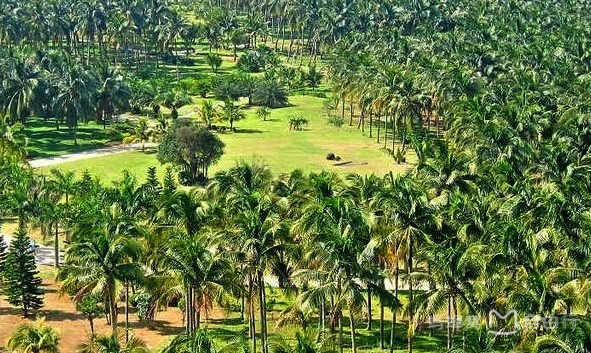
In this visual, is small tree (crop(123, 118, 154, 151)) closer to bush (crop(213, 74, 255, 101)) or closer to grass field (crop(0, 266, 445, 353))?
bush (crop(213, 74, 255, 101))

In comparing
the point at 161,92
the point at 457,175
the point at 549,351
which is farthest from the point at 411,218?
the point at 161,92

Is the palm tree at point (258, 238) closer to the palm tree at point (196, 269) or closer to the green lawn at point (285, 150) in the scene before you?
the palm tree at point (196, 269)

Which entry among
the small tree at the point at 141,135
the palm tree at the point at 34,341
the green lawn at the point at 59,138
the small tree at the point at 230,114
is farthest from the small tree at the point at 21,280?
the small tree at the point at 230,114

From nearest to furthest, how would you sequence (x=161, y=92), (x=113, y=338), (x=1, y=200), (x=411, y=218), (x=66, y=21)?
(x=113, y=338), (x=411, y=218), (x=1, y=200), (x=161, y=92), (x=66, y=21)

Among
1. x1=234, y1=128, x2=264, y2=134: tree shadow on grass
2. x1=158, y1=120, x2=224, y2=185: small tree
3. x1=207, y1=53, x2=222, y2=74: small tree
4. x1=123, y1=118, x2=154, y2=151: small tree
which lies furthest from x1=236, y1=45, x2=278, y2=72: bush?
x1=158, y1=120, x2=224, y2=185: small tree

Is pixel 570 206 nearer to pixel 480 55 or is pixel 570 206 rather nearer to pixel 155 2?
pixel 480 55

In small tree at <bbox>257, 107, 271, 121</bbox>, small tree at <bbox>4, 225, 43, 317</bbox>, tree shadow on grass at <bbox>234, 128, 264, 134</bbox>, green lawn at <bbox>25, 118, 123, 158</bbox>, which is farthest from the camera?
small tree at <bbox>257, 107, 271, 121</bbox>
